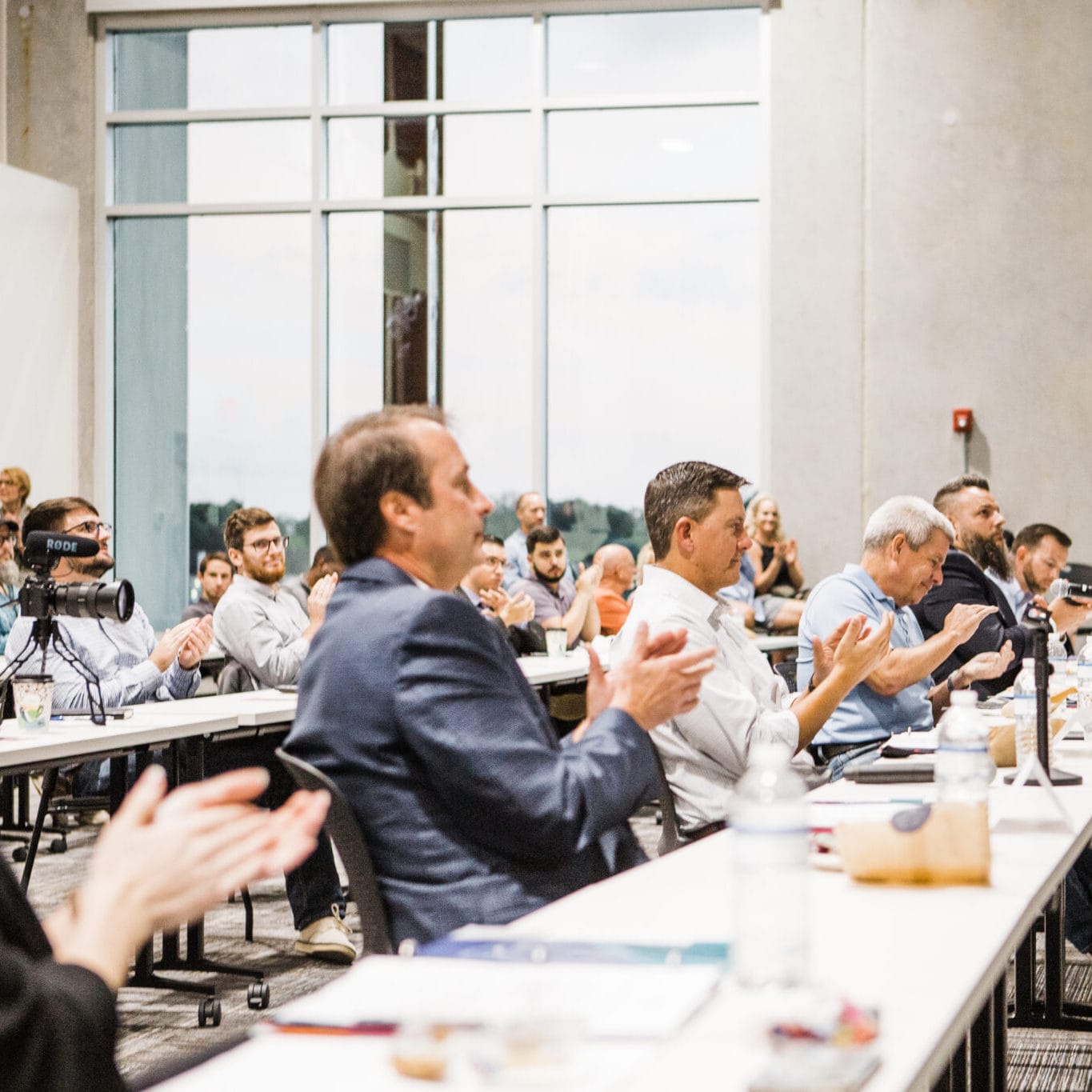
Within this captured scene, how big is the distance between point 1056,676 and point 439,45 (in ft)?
22.6

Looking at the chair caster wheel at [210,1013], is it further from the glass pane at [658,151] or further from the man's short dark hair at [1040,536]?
the glass pane at [658,151]

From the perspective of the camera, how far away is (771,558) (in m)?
9.15

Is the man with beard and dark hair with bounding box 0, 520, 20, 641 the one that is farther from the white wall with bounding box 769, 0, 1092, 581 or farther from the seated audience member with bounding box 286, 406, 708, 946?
the white wall with bounding box 769, 0, 1092, 581

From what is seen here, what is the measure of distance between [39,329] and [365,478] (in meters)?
8.49

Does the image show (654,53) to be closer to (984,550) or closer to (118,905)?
(984,550)

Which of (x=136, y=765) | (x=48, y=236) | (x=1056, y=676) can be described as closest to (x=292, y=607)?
(x=136, y=765)

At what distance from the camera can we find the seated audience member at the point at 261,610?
505cm

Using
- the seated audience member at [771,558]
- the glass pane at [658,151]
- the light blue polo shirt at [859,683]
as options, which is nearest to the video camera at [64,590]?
the light blue polo shirt at [859,683]

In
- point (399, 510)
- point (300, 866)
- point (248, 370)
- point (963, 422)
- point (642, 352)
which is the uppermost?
point (642, 352)

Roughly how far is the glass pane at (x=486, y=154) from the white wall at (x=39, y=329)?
259 centimetres

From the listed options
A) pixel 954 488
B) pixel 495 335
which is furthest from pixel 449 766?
pixel 495 335

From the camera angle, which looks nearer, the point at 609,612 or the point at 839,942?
the point at 839,942

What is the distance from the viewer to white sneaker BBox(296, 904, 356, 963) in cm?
427

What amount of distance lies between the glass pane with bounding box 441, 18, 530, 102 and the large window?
0.02 metres
